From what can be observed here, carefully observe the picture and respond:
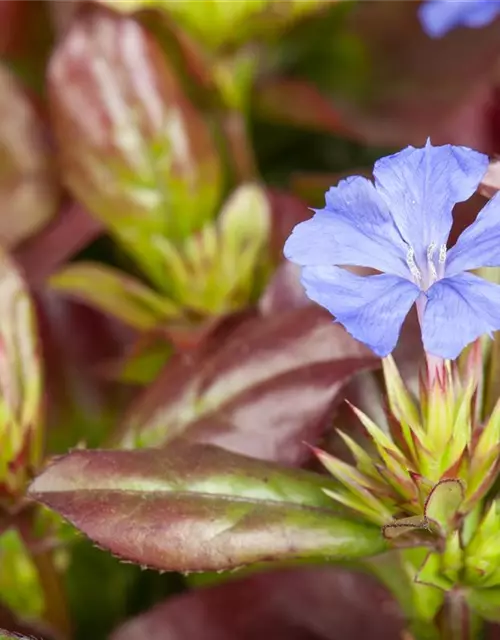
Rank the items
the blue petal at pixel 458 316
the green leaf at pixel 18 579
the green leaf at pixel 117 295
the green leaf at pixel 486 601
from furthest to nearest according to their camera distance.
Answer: the green leaf at pixel 117 295, the green leaf at pixel 18 579, the green leaf at pixel 486 601, the blue petal at pixel 458 316

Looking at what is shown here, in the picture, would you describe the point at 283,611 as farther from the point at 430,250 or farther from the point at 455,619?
the point at 430,250

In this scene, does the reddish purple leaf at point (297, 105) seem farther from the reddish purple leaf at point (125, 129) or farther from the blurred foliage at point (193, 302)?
the reddish purple leaf at point (125, 129)

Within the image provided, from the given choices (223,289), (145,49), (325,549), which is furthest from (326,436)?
(145,49)

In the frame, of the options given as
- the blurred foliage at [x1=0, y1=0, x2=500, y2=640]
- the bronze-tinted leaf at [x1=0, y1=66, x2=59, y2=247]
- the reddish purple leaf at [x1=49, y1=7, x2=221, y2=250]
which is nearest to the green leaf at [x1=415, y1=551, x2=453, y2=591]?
the blurred foliage at [x1=0, y1=0, x2=500, y2=640]

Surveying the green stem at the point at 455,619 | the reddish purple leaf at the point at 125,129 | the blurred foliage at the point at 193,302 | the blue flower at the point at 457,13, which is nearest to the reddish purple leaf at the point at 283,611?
the blurred foliage at the point at 193,302

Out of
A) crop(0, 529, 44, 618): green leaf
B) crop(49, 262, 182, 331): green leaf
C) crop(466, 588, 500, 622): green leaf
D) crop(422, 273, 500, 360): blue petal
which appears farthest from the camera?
crop(49, 262, 182, 331): green leaf

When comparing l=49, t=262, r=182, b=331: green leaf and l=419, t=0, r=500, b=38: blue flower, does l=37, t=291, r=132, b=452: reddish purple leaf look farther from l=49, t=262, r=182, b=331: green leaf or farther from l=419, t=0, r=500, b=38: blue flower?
l=419, t=0, r=500, b=38: blue flower

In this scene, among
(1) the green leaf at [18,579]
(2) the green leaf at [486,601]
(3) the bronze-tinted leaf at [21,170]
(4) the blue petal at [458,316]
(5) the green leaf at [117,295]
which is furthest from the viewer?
(3) the bronze-tinted leaf at [21,170]

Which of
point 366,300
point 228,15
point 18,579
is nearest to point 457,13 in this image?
point 228,15
